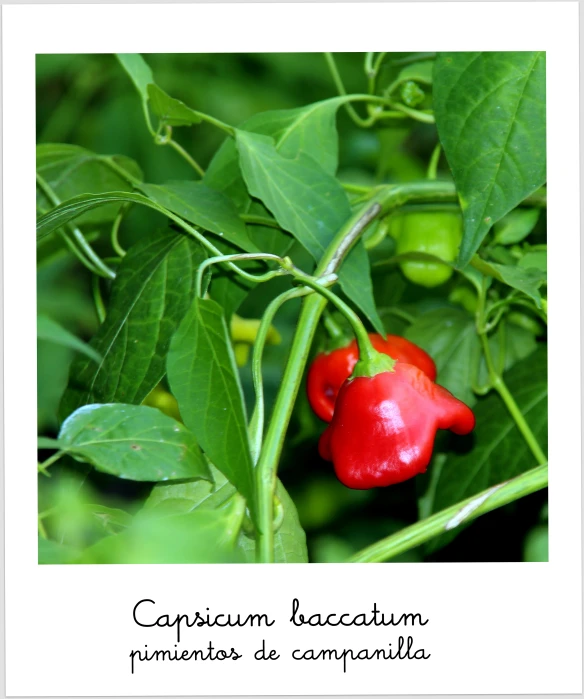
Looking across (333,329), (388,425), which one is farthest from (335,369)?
(388,425)

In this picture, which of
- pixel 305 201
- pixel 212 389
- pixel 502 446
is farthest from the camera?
pixel 502 446

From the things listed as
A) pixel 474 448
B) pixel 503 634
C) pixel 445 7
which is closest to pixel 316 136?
pixel 445 7

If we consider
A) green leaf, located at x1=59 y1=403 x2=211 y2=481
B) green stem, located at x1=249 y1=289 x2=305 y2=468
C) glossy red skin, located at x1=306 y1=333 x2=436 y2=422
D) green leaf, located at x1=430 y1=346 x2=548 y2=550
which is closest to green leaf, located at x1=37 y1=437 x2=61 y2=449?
green leaf, located at x1=59 y1=403 x2=211 y2=481

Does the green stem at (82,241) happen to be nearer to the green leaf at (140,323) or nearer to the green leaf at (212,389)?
the green leaf at (140,323)

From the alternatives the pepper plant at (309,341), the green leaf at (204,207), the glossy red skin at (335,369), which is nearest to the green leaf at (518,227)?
the pepper plant at (309,341)

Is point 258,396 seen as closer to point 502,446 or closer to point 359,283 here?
point 359,283
